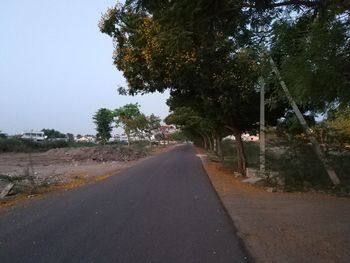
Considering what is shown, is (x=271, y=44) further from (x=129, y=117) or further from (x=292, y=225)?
(x=129, y=117)

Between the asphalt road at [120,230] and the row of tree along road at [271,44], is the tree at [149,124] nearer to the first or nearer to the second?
the row of tree along road at [271,44]

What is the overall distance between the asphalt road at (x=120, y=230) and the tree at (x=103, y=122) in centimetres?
8967

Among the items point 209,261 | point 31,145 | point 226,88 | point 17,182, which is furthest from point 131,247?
point 31,145

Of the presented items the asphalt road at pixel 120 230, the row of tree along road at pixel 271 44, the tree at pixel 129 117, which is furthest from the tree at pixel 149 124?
the asphalt road at pixel 120 230

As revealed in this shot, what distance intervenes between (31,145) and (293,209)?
7392 centimetres

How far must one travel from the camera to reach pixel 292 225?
9.12 metres

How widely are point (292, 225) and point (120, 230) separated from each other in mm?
3518

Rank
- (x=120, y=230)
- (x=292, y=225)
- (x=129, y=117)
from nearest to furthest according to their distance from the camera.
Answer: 1. (x=120, y=230)
2. (x=292, y=225)
3. (x=129, y=117)

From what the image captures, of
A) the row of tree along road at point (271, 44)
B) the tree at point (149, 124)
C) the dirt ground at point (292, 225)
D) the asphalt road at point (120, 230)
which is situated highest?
the tree at point (149, 124)

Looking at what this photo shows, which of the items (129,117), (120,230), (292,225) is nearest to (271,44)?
(292,225)

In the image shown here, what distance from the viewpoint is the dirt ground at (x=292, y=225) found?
22.7 feet

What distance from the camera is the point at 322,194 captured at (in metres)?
14.2

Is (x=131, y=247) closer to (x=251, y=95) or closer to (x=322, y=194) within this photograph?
(x=322, y=194)

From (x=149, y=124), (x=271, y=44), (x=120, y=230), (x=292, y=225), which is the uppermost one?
(x=149, y=124)
